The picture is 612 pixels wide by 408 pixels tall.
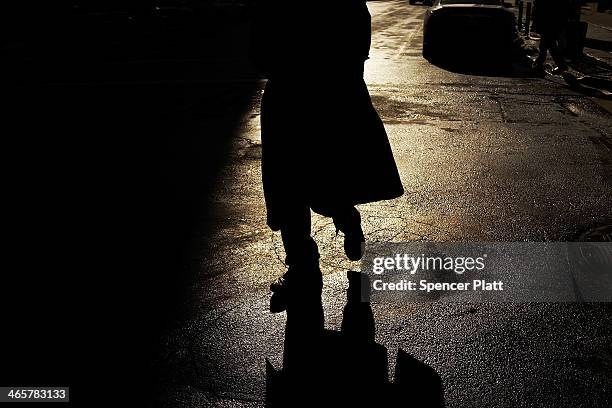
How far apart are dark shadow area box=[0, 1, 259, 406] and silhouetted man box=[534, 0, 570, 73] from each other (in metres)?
5.47

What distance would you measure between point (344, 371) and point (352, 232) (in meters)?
1.11

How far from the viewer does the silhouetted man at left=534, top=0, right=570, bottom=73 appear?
36.3 ft

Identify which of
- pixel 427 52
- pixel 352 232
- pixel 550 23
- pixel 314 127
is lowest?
pixel 427 52

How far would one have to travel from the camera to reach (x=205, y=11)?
21.3 metres

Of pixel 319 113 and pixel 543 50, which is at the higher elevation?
pixel 319 113

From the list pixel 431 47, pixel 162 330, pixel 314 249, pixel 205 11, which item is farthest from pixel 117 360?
pixel 205 11

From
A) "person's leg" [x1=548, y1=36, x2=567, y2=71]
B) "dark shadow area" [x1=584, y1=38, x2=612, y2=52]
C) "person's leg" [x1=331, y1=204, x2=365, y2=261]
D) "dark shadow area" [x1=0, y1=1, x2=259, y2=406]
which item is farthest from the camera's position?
"dark shadow area" [x1=584, y1=38, x2=612, y2=52]

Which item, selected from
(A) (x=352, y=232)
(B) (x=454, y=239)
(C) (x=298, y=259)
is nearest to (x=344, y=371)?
(C) (x=298, y=259)

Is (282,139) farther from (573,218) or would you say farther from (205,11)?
(205,11)

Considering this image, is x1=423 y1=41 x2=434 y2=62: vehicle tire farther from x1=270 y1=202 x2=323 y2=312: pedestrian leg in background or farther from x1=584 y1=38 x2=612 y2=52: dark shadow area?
x1=270 y1=202 x2=323 y2=312: pedestrian leg in background

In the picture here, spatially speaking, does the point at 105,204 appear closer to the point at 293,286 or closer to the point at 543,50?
the point at 293,286

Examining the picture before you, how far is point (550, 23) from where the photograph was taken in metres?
11.1

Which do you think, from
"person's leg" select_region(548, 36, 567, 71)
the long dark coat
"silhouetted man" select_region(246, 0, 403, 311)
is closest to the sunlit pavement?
"silhouetted man" select_region(246, 0, 403, 311)

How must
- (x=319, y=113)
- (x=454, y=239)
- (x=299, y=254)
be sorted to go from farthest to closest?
(x=454, y=239) → (x=299, y=254) → (x=319, y=113)
